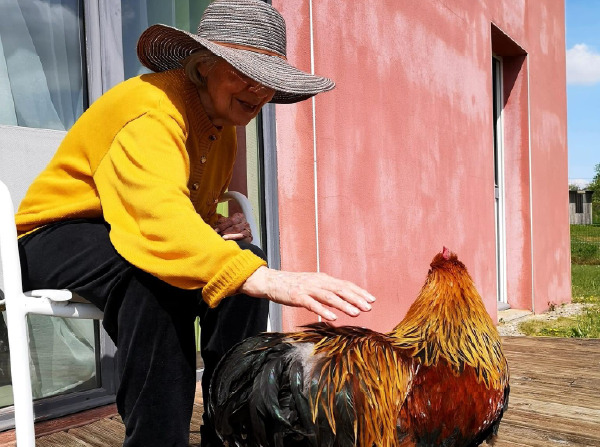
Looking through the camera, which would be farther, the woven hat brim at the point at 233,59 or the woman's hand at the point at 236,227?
the woman's hand at the point at 236,227

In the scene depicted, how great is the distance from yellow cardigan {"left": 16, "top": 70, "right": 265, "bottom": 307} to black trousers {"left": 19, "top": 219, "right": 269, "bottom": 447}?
0.07 metres

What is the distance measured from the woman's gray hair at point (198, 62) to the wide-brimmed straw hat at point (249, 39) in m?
0.03

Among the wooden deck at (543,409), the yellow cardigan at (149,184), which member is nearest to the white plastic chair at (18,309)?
the yellow cardigan at (149,184)

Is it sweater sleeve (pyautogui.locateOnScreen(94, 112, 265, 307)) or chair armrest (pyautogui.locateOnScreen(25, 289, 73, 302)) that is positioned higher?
sweater sleeve (pyautogui.locateOnScreen(94, 112, 265, 307))

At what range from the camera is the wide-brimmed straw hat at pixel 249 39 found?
1.47 metres

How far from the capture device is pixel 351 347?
5.25ft

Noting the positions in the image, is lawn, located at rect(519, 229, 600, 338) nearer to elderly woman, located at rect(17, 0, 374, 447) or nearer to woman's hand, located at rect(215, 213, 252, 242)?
woman's hand, located at rect(215, 213, 252, 242)

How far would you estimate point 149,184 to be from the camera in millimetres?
1289

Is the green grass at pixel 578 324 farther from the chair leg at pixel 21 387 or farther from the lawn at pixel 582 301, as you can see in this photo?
the chair leg at pixel 21 387

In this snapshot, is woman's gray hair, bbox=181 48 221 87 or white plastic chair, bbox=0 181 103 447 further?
woman's gray hair, bbox=181 48 221 87

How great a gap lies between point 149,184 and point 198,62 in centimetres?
46

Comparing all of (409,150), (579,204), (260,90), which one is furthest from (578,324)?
(579,204)

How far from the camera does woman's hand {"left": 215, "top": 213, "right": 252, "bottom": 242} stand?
1.84m

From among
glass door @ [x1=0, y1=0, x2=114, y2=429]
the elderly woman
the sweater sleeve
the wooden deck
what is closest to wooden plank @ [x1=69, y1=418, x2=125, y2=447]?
the wooden deck
